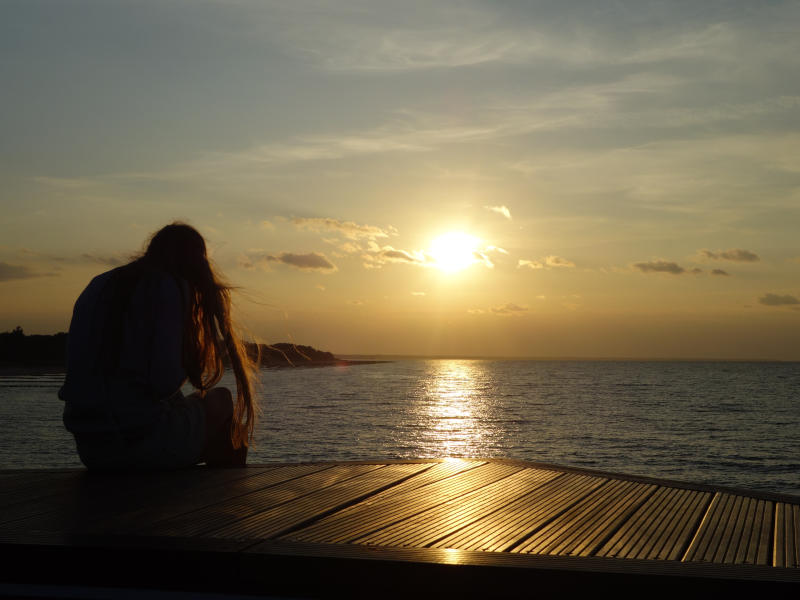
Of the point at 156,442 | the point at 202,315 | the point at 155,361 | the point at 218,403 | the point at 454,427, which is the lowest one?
the point at 454,427

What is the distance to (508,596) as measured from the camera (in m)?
2.42

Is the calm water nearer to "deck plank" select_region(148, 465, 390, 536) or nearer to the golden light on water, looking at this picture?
the golden light on water

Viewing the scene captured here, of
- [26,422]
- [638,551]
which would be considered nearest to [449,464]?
[638,551]

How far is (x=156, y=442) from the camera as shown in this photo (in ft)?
13.8

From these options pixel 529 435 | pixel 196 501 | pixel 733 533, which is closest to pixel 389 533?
pixel 196 501

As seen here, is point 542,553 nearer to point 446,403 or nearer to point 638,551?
point 638,551

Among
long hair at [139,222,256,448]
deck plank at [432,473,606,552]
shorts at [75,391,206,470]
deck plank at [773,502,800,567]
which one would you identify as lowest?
deck plank at [773,502,800,567]

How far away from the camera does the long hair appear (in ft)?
14.3

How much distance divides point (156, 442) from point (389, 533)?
1893 mm

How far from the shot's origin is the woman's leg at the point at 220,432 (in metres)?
4.45

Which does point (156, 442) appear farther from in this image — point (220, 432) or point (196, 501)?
point (196, 501)

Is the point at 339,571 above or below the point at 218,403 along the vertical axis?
below

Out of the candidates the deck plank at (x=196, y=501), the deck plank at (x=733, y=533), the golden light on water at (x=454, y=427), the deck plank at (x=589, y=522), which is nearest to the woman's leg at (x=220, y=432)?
the deck plank at (x=196, y=501)

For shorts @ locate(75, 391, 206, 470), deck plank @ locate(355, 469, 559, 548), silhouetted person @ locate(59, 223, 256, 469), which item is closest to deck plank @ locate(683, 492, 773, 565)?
deck plank @ locate(355, 469, 559, 548)
